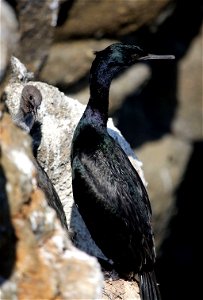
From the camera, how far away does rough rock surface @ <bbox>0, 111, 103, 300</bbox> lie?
4988 millimetres

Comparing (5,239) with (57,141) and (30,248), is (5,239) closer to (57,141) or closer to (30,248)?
(30,248)

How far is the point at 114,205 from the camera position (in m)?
7.59

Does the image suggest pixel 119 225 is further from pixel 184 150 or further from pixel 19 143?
pixel 184 150

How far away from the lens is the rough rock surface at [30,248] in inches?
196

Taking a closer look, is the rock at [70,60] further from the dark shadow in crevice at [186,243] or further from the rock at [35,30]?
the dark shadow in crevice at [186,243]

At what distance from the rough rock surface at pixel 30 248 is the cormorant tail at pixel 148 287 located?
241 cm

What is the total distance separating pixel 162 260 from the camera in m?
15.5

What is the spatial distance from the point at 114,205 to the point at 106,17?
6563 millimetres

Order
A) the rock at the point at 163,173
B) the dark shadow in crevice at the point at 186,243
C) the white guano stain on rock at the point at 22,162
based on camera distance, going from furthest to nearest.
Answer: the dark shadow in crevice at the point at 186,243
the rock at the point at 163,173
the white guano stain on rock at the point at 22,162

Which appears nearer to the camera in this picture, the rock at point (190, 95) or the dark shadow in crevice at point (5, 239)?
the dark shadow in crevice at point (5, 239)

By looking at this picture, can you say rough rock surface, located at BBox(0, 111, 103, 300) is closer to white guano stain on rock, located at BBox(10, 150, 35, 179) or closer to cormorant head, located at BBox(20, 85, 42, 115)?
white guano stain on rock, located at BBox(10, 150, 35, 179)

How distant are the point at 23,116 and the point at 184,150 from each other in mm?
7742

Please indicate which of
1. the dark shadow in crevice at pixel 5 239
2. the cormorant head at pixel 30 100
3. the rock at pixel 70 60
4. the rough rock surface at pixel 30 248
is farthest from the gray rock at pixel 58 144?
the rock at pixel 70 60

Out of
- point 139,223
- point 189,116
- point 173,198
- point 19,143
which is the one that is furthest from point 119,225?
point 189,116
